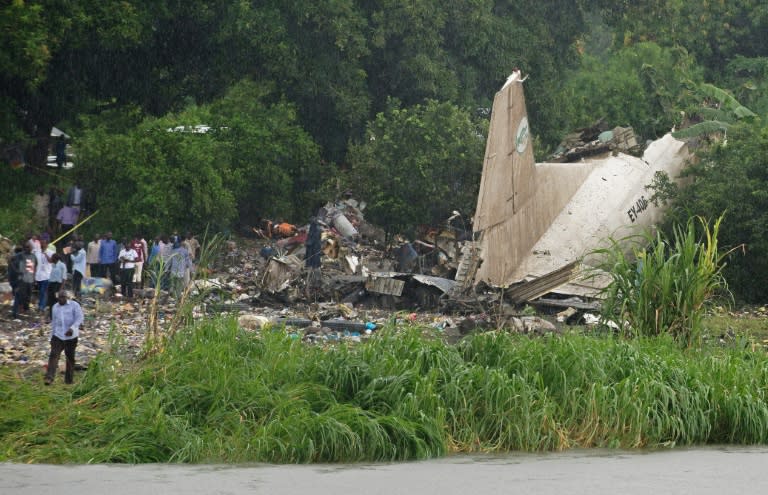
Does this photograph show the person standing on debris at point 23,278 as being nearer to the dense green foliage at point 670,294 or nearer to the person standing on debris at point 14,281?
the person standing on debris at point 14,281

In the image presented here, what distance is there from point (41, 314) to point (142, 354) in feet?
27.3

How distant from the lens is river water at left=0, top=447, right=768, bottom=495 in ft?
33.9

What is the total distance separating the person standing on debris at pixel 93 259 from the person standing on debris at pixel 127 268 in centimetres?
→ 97

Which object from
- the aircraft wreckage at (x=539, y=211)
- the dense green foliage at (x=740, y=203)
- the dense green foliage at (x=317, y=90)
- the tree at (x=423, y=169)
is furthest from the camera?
the tree at (x=423, y=169)

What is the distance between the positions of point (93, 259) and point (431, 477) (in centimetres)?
1529

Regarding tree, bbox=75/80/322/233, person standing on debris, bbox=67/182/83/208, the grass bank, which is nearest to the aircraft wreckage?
the grass bank

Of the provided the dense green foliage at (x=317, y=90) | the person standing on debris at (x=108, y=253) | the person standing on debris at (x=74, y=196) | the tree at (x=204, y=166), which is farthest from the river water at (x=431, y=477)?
the person standing on debris at (x=74, y=196)

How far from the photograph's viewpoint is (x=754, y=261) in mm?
23750

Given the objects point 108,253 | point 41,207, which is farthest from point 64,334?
point 41,207

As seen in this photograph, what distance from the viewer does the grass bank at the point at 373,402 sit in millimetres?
11641

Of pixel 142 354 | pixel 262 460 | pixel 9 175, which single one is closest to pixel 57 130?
pixel 9 175

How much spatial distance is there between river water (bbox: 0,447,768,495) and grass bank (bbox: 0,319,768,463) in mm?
287

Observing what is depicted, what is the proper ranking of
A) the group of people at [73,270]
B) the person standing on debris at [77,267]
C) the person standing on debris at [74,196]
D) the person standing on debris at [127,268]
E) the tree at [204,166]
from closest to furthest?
the group of people at [73,270] < the person standing on debris at [77,267] < the person standing on debris at [127,268] < the tree at [204,166] < the person standing on debris at [74,196]

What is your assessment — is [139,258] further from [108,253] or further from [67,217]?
[67,217]
